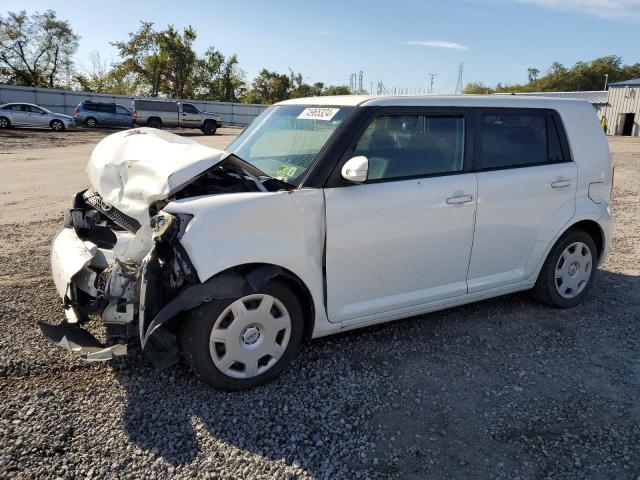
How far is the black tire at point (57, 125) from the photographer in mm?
27719

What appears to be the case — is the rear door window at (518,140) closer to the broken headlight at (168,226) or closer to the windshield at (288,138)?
the windshield at (288,138)

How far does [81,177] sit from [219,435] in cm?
1056

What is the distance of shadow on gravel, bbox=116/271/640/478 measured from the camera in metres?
2.70

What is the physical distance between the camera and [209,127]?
33.5 m

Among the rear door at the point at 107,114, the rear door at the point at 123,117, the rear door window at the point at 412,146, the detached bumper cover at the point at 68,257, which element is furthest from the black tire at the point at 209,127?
the rear door window at the point at 412,146

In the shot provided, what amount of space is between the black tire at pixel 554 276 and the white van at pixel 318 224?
0.02 metres

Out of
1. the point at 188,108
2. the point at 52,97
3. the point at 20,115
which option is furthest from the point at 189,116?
the point at 52,97

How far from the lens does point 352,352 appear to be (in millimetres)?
3766

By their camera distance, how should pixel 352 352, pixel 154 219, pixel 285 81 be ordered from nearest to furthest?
pixel 154 219 < pixel 352 352 < pixel 285 81

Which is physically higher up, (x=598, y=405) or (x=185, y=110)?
(x=185, y=110)

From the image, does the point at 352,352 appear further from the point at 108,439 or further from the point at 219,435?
the point at 108,439

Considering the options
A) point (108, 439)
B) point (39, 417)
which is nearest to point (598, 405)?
point (108, 439)

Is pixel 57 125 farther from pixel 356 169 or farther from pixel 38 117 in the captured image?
pixel 356 169

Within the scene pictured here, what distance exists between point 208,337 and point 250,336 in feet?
0.90
